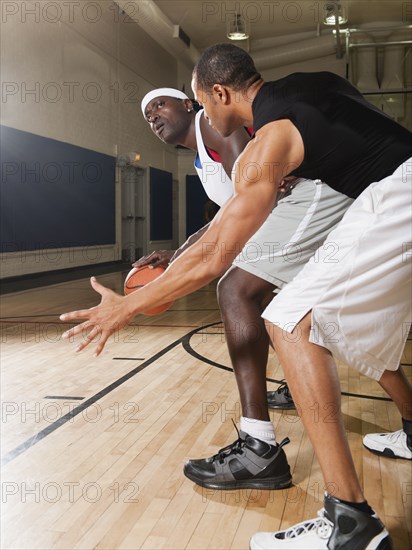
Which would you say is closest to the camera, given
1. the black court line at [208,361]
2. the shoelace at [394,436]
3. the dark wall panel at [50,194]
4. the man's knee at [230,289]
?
the man's knee at [230,289]

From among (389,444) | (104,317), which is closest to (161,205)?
(389,444)

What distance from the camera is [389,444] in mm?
2414

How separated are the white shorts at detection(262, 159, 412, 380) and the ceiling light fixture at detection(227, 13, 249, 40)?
10.7 meters

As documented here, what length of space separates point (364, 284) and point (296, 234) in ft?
2.40

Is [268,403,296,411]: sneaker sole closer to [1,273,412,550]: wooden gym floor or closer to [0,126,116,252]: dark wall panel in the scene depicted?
[1,273,412,550]: wooden gym floor

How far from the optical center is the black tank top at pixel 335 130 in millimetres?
1650

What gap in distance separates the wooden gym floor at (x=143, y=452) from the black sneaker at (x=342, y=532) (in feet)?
0.57

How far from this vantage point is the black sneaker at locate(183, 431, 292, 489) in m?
2.14

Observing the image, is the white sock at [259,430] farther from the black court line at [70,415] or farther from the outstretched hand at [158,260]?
the black court line at [70,415]

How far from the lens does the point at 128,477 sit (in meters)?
2.21

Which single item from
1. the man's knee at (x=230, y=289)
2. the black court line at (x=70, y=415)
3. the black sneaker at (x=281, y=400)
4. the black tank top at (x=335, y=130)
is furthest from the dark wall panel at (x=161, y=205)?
the black tank top at (x=335, y=130)

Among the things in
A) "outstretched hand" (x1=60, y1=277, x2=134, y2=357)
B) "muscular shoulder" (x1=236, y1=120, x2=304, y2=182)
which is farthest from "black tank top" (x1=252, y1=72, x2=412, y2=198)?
"outstretched hand" (x1=60, y1=277, x2=134, y2=357)

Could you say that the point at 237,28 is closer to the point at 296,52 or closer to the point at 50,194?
the point at 296,52

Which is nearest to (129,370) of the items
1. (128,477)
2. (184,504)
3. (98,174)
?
(128,477)
